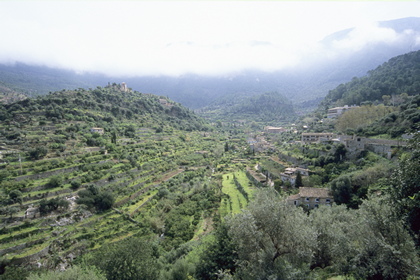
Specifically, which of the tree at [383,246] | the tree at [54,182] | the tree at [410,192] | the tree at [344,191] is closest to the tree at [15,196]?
the tree at [54,182]

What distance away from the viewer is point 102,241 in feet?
87.3

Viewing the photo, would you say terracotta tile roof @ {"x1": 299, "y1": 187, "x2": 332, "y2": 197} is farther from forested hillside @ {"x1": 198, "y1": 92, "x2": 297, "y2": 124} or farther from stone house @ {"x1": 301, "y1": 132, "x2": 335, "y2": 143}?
forested hillside @ {"x1": 198, "y1": 92, "x2": 297, "y2": 124}

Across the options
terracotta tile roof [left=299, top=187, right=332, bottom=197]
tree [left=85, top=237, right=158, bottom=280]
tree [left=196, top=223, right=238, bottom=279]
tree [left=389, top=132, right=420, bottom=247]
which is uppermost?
tree [left=389, top=132, right=420, bottom=247]

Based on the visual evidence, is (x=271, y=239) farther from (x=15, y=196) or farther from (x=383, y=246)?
(x=15, y=196)

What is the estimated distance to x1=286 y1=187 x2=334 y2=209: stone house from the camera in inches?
1137

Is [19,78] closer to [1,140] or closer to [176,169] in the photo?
[1,140]

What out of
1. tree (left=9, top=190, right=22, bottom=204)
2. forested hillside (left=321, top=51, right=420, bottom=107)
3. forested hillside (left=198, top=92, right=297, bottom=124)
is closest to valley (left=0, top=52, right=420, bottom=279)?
tree (left=9, top=190, right=22, bottom=204)

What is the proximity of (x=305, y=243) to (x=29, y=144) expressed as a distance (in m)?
45.7

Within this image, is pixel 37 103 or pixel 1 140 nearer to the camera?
pixel 1 140

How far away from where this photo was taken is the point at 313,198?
2944cm

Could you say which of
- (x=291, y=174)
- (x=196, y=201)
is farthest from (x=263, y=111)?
(x=196, y=201)

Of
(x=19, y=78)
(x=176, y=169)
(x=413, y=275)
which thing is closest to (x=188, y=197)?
(x=176, y=169)

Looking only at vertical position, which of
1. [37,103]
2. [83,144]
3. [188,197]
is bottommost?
[188,197]

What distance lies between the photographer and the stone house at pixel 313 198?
28891 mm
